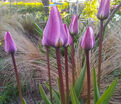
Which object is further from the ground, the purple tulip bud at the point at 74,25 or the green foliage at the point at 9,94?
the purple tulip bud at the point at 74,25

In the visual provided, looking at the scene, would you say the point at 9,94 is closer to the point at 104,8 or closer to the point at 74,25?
the point at 74,25


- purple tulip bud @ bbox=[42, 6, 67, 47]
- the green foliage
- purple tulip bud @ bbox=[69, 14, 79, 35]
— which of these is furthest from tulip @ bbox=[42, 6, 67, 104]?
the green foliage

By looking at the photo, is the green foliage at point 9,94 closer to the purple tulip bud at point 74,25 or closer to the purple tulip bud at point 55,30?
the purple tulip bud at point 74,25

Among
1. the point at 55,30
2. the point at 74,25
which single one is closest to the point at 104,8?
the point at 74,25

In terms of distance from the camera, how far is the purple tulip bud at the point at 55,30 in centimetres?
46

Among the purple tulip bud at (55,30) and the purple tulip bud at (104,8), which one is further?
the purple tulip bud at (104,8)

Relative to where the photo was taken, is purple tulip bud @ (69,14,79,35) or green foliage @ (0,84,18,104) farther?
green foliage @ (0,84,18,104)

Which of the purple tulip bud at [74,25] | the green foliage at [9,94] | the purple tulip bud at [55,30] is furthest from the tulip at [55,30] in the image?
the green foliage at [9,94]

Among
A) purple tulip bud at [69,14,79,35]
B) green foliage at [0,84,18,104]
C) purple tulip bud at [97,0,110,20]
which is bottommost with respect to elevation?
green foliage at [0,84,18,104]

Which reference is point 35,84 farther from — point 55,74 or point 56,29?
point 56,29

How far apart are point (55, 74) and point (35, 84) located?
31 centimetres

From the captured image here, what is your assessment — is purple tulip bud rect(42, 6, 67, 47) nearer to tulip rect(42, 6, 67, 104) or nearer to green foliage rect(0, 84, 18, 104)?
tulip rect(42, 6, 67, 104)

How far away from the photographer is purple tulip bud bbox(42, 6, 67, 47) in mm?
464

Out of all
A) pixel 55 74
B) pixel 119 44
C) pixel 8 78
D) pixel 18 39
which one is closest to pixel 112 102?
pixel 55 74
